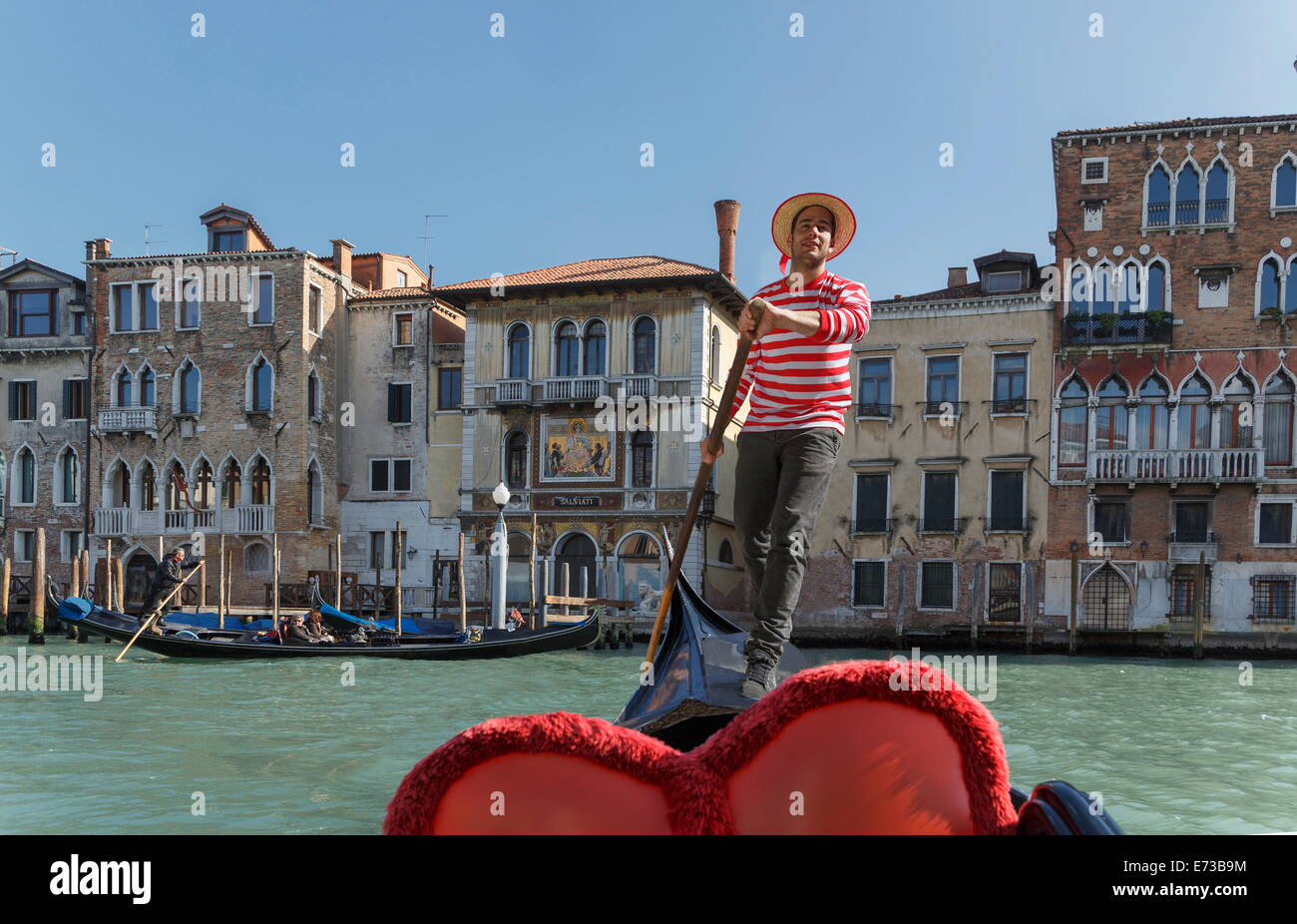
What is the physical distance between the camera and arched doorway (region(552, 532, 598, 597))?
17391 millimetres

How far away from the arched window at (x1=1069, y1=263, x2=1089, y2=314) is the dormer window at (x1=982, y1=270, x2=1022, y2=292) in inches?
32.0

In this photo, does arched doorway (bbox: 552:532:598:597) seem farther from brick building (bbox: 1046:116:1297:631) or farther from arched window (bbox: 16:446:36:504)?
arched window (bbox: 16:446:36:504)

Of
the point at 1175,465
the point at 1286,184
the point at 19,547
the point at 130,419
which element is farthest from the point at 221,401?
the point at 1286,184

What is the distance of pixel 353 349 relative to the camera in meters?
19.6

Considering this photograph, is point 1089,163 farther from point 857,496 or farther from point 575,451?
point 575,451

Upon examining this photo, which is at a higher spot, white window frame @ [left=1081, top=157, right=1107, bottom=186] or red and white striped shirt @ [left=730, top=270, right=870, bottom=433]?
white window frame @ [left=1081, top=157, right=1107, bottom=186]

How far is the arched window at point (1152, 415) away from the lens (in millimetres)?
15461

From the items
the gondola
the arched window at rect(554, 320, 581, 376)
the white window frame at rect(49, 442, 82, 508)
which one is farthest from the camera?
the white window frame at rect(49, 442, 82, 508)

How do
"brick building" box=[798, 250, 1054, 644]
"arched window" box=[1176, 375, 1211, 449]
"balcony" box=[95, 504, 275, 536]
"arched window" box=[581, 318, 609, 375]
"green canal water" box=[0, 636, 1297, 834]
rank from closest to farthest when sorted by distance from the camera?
1. "green canal water" box=[0, 636, 1297, 834]
2. "arched window" box=[1176, 375, 1211, 449]
3. "brick building" box=[798, 250, 1054, 644]
4. "arched window" box=[581, 318, 609, 375]
5. "balcony" box=[95, 504, 275, 536]

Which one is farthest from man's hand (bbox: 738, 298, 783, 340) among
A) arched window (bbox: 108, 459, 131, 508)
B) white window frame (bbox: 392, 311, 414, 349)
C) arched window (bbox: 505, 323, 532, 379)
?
arched window (bbox: 108, 459, 131, 508)

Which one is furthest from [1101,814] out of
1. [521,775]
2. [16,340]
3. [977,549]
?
[16,340]

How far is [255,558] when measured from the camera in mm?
18703

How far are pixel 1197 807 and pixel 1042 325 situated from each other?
13.2 m
